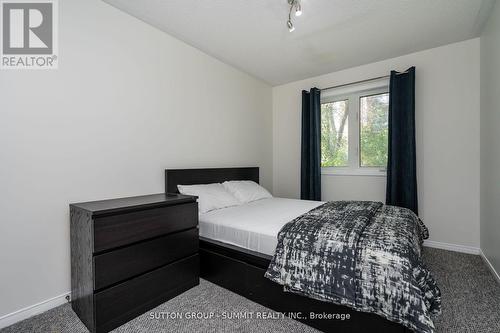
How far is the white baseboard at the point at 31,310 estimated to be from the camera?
5.06 ft

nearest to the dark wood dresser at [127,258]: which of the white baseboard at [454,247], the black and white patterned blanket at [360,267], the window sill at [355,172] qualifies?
the black and white patterned blanket at [360,267]

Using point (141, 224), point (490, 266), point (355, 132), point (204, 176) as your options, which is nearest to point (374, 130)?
point (355, 132)

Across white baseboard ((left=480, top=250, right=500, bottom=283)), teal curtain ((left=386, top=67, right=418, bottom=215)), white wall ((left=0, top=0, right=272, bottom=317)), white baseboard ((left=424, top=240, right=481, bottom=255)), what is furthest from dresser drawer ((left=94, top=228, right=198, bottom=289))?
white baseboard ((left=424, top=240, right=481, bottom=255))

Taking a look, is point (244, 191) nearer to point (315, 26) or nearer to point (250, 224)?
point (250, 224)

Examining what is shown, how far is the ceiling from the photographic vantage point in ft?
6.88

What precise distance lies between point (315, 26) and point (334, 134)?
174cm

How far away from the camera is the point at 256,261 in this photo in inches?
69.4

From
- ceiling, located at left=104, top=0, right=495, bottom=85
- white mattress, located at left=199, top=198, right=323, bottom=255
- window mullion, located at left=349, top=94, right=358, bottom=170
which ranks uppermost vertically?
ceiling, located at left=104, top=0, right=495, bottom=85

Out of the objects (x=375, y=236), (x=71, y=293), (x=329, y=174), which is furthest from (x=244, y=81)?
(x=71, y=293)

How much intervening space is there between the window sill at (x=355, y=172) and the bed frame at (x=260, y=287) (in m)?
2.30

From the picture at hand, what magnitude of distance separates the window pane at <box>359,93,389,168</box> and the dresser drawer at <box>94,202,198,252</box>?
8.57ft

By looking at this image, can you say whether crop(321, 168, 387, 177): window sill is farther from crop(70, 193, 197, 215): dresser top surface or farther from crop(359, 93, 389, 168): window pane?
crop(70, 193, 197, 215): dresser top surface

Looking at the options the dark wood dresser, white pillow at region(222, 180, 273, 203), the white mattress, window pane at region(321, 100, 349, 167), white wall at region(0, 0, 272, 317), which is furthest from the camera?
window pane at region(321, 100, 349, 167)

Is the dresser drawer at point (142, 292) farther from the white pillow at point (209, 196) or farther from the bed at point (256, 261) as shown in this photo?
the white pillow at point (209, 196)
